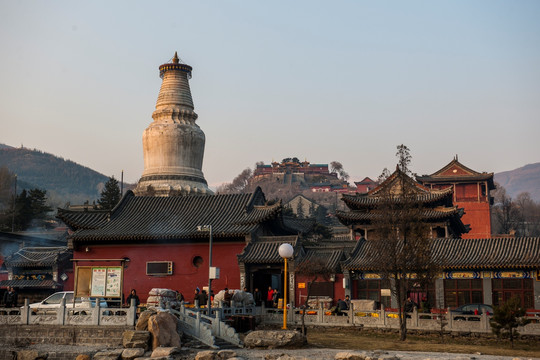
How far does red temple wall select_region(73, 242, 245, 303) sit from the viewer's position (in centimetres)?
3225

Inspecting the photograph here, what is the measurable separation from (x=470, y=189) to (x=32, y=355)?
55.0m

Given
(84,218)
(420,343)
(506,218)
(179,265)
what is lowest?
(420,343)

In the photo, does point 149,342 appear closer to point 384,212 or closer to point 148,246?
point 384,212

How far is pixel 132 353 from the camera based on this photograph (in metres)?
19.5

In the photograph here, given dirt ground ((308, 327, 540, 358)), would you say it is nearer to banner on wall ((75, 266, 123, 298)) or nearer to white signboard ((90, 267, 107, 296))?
banner on wall ((75, 266, 123, 298))

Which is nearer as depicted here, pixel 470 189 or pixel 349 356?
pixel 349 356

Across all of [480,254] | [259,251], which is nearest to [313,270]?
[259,251]

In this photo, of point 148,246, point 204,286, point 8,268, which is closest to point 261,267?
point 204,286

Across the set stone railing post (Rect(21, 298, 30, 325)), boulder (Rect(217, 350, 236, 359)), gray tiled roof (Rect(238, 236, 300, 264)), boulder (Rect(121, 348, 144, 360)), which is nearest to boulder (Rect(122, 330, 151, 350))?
boulder (Rect(121, 348, 144, 360))

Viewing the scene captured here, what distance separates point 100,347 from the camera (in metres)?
21.2

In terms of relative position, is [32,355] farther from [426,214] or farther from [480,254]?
[426,214]

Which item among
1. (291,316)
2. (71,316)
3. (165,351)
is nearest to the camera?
(165,351)

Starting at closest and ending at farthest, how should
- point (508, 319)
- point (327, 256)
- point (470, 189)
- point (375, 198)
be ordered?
1. point (508, 319)
2. point (327, 256)
3. point (375, 198)
4. point (470, 189)

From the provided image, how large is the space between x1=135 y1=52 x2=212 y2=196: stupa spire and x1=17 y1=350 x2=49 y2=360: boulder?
30.7 meters
